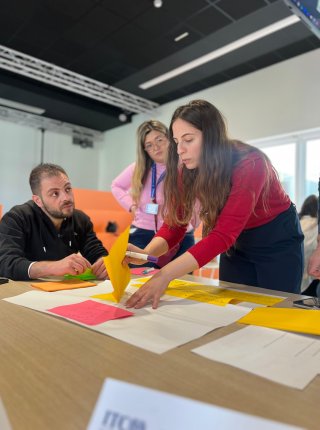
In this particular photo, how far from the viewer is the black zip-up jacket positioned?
4.08ft

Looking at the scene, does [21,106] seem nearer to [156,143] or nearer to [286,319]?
[156,143]

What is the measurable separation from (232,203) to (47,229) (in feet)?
2.93

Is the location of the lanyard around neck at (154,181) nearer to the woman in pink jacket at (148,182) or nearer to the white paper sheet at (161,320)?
the woman in pink jacket at (148,182)

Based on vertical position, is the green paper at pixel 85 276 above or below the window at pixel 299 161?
below

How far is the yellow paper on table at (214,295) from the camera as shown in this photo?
0.92 meters

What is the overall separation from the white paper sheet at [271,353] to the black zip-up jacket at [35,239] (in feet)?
2.75

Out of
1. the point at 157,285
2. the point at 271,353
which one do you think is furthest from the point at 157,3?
the point at 271,353

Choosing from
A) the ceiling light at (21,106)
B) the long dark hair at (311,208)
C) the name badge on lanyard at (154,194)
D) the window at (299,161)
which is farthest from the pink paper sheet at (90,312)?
the ceiling light at (21,106)

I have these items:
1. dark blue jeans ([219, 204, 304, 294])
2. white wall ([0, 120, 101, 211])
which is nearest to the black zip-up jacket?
dark blue jeans ([219, 204, 304, 294])

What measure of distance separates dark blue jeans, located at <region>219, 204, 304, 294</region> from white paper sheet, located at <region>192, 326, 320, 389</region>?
56 cm

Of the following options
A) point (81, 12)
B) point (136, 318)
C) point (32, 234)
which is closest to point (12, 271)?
point (32, 234)

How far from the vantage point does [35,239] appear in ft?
4.91

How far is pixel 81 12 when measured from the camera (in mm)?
3514

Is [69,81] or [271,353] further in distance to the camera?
[69,81]
